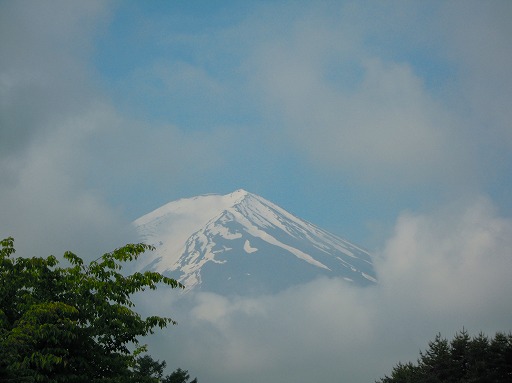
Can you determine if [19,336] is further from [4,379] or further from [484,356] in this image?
[484,356]

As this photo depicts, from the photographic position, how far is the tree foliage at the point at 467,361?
47562 mm

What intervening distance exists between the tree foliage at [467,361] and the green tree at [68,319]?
3839 cm

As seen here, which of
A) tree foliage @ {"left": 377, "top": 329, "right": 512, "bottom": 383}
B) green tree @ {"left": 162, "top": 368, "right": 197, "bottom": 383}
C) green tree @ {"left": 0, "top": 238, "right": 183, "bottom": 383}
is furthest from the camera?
green tree @ {"left": 162, "top": 368, "right": 197, "bottom": 383}

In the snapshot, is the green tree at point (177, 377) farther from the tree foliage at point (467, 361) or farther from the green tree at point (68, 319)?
the green tree at point (68, 319)

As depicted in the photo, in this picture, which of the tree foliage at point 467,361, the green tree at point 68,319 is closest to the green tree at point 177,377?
the tree foliage at point 467,361

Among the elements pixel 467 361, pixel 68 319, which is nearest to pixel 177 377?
pixel 467 361

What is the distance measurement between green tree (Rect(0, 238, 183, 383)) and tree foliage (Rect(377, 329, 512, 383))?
1511 inches

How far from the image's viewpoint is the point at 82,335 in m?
13.7

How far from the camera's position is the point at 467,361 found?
50938 millimetres

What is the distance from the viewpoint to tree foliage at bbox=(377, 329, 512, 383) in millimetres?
47562

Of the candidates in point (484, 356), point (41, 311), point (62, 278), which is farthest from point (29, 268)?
point (484, 356)

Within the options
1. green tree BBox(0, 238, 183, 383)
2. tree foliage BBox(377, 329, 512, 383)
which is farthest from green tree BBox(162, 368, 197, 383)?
green tree BBox(0, 238, 183, 383)

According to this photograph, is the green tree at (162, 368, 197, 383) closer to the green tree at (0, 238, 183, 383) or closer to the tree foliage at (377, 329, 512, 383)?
the tree foliage at (377, 329, 512, 383)

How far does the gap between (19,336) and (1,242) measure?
15.4ft
